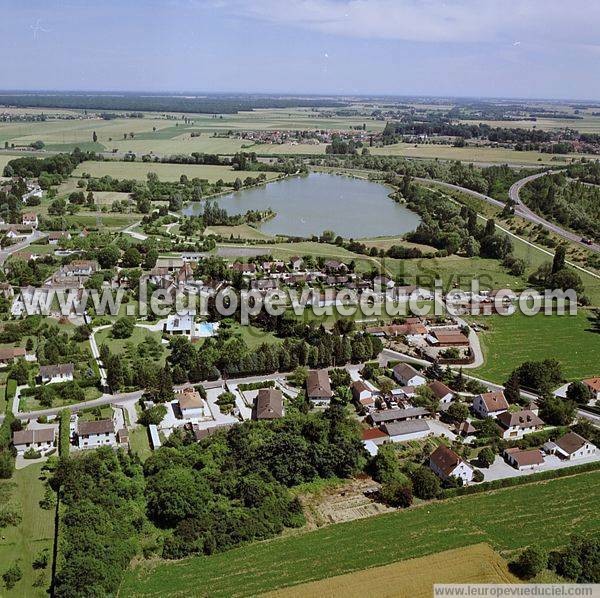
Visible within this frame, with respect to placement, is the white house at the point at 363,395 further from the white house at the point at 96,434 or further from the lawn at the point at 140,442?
the white house at the point at 96,434

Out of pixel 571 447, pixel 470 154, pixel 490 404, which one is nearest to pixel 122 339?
pixel 490 404

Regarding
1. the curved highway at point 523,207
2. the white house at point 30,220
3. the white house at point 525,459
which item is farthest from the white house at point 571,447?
the white house at point 30,220

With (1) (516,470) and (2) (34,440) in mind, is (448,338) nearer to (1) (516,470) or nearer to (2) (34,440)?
(1) (516,470)

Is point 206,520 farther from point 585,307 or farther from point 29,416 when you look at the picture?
point 585,307

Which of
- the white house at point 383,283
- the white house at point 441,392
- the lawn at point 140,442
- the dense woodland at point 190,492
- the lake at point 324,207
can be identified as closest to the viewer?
the dense woodland at point 190,492

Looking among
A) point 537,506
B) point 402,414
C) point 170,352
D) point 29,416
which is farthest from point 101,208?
point 537,506

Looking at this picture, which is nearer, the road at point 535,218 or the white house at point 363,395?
the white house at point 363,395
